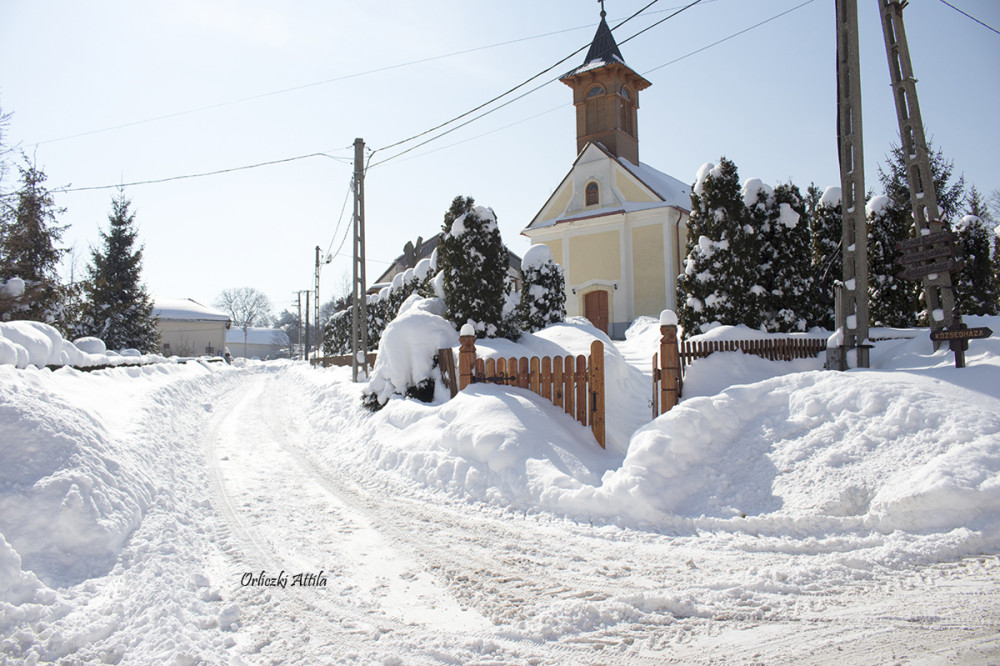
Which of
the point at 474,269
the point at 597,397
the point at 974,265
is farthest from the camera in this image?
the point at 974,265

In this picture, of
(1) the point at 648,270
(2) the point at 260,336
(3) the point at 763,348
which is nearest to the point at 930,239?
(3) the point at 763,348

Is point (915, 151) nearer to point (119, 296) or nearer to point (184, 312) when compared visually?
point (119, 296)

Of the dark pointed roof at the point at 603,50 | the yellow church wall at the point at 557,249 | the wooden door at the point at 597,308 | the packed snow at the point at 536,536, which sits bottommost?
the packed snow at the point at 536,536

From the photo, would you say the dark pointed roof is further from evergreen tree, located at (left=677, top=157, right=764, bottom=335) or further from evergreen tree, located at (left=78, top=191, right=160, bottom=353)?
evergreen tree, located at (left=78, top=191, right=160, bottom=353)

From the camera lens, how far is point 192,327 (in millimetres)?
60219

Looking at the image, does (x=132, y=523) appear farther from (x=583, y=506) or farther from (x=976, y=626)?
(x=976, y=626)

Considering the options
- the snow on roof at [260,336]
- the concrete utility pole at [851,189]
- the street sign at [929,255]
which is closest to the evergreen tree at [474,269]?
the concrete utility pole at [851,189]

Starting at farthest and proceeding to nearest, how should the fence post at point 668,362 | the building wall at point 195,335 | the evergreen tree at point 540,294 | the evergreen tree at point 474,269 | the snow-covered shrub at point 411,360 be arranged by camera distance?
1. the building wall at point 195,335
2. the evergreen tree at point 540,294
3. the evergreen tree at point 474,269
4. the snow-covered shrub at point 411,360
5. the fence post at point 668,362

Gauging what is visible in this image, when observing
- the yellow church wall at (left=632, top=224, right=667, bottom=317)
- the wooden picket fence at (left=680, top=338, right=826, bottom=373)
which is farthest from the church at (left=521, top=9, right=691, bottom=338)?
the wooden picket fence at (left=680, top=338, right=826, bottom=373)

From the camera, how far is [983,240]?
1639cm

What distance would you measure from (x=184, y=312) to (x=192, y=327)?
5.63 feet

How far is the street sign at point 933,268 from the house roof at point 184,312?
205 ft

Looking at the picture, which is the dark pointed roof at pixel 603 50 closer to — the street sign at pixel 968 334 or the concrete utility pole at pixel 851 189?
the concrete utility pole at pixel 851 189

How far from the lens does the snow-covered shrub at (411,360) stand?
35.6ft
